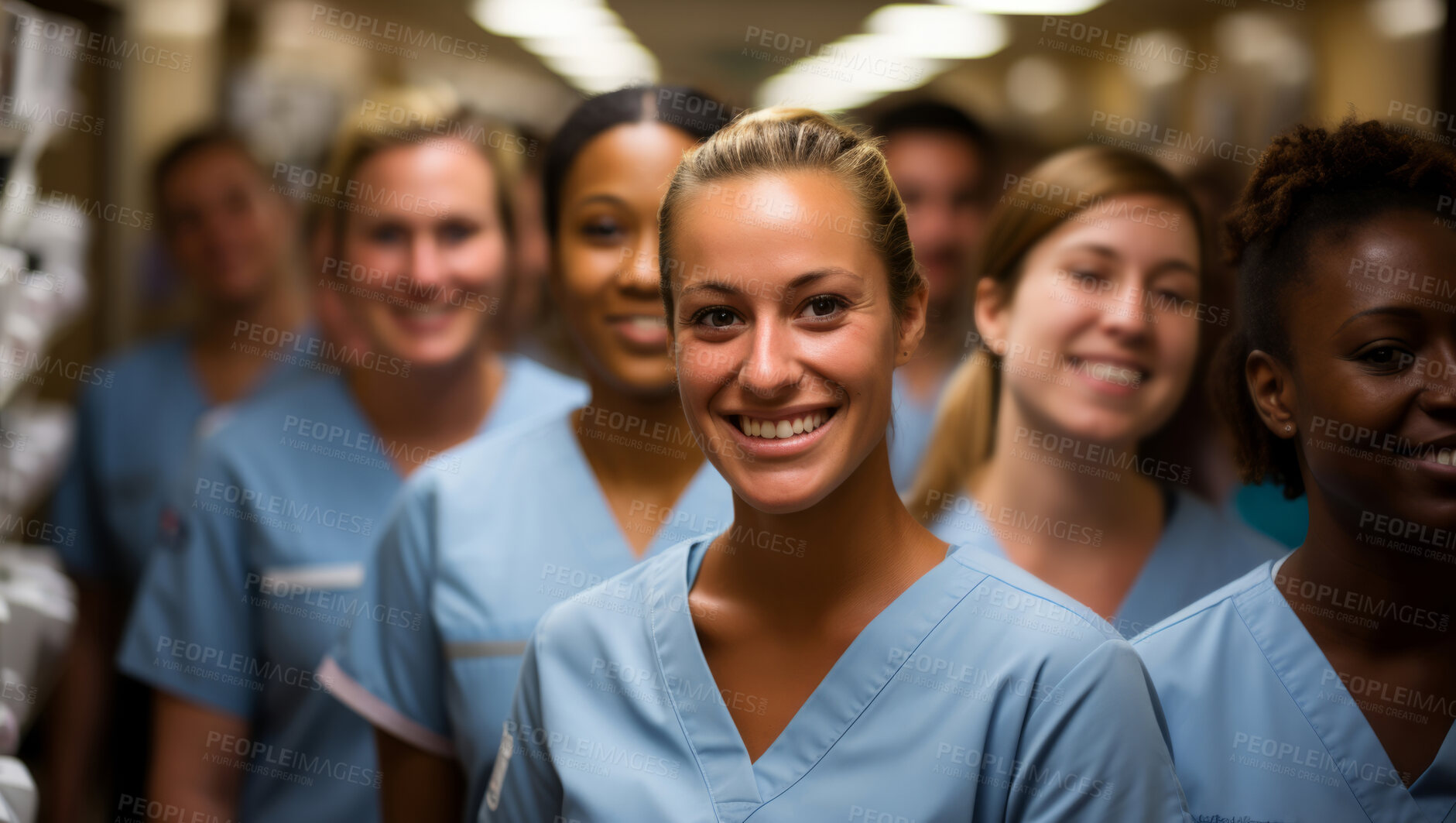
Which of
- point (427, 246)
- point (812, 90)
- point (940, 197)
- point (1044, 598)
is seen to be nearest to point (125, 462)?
point (427, 246)

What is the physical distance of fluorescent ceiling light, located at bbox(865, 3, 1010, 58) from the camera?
142cm

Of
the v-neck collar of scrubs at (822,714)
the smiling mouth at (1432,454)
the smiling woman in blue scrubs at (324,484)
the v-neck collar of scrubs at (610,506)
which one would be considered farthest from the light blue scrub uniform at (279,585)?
the smiling mouth at (1432,454)

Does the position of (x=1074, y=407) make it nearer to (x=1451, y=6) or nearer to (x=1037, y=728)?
(x=1037, y=728)

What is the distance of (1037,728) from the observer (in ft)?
2.30

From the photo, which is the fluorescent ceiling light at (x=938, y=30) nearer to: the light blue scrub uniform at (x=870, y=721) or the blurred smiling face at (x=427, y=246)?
the blurred smiling face at (x=427, y=246)

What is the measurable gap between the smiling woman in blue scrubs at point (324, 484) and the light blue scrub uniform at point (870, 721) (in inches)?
18.4

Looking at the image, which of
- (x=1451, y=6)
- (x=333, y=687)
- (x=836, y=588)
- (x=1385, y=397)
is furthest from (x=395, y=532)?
(x=1451, y=6)

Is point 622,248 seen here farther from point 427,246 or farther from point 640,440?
point 427,246

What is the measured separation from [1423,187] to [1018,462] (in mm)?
422

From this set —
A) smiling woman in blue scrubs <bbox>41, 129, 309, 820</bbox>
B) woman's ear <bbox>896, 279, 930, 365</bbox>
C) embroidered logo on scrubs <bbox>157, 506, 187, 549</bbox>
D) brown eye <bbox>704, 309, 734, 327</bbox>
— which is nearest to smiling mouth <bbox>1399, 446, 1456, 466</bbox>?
woman's ear <bbox>896, 279, 930, 365</bbox>

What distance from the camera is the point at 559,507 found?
3.54 ft

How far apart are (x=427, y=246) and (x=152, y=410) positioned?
815 millimetres

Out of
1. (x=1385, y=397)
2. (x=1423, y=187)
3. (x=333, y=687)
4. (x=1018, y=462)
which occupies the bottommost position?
(x=333, y=687)

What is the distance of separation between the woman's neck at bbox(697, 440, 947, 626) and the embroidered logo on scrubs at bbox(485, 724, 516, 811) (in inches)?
9.9
